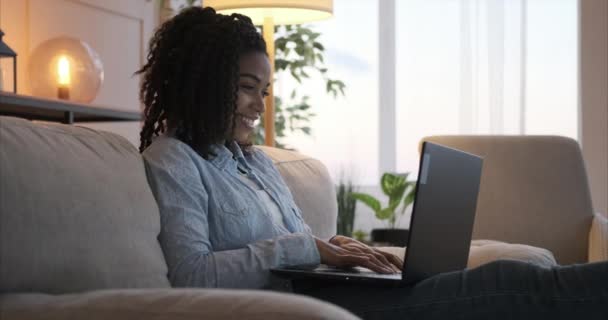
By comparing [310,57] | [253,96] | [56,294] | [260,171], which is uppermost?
[310,57]

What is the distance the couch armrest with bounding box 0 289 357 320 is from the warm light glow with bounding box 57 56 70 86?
2.25 m

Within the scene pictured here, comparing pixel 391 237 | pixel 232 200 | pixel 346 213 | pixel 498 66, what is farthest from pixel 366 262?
pixel 498 66

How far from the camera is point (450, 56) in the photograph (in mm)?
5254

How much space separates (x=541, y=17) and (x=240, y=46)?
3.57 m

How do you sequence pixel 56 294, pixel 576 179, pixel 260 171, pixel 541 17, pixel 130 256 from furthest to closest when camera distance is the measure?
pixel 541 17, pixel 576 179, pixel 260 171, pixel 130 256, pixel 56 294

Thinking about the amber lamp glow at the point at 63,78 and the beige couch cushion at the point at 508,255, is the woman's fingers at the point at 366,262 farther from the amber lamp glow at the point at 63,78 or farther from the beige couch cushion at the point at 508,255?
the amber lamp glow at the point at 63,78

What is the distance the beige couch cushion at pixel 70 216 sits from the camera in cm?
124

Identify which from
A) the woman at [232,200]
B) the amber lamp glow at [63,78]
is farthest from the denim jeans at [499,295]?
the amber lamp glow at [63,78]

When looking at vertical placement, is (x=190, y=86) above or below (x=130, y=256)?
above

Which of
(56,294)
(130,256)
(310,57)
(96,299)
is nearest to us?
(96,299)

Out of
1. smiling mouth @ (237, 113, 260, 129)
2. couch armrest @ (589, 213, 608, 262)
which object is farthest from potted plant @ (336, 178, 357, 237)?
smiling mouth @ (237, 113, 260, 129)

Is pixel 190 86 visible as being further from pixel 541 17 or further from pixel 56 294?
pixel 541 17

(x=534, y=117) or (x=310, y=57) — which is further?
(x=534, y=117)

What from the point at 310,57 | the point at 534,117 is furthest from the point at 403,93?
the point at 310,57
